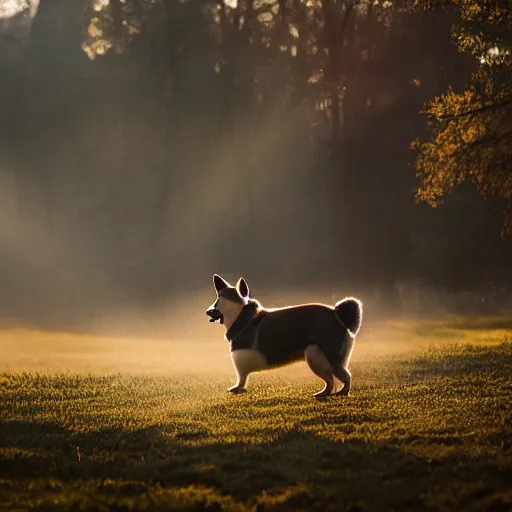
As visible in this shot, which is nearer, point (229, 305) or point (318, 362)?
point (318, 362)

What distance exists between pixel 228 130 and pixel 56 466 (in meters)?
46.7

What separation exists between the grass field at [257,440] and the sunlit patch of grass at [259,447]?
24mm

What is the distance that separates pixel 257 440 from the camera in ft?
40.1

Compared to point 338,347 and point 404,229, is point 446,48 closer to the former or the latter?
point 404,229

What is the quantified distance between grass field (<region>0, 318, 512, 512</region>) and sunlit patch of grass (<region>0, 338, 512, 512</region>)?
2 cm

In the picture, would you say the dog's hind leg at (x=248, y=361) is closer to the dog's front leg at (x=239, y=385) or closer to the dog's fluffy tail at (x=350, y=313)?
the dog's front leg at (x=239, y=385)

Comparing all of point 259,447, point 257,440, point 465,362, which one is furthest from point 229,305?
point 465,362

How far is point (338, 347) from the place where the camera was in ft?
49.1

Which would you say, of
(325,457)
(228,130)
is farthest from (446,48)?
(325,457)

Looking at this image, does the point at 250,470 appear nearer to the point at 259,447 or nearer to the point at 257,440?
the point at 259,447

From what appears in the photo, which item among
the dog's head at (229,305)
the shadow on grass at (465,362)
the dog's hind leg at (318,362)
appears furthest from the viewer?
the shadow on grass at (465,362)

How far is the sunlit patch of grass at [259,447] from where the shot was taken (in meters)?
9.49

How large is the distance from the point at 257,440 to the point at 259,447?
0.45 meters

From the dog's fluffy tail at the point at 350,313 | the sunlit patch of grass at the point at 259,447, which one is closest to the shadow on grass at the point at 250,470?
the sunlit patch of grass at the point at 259,447
